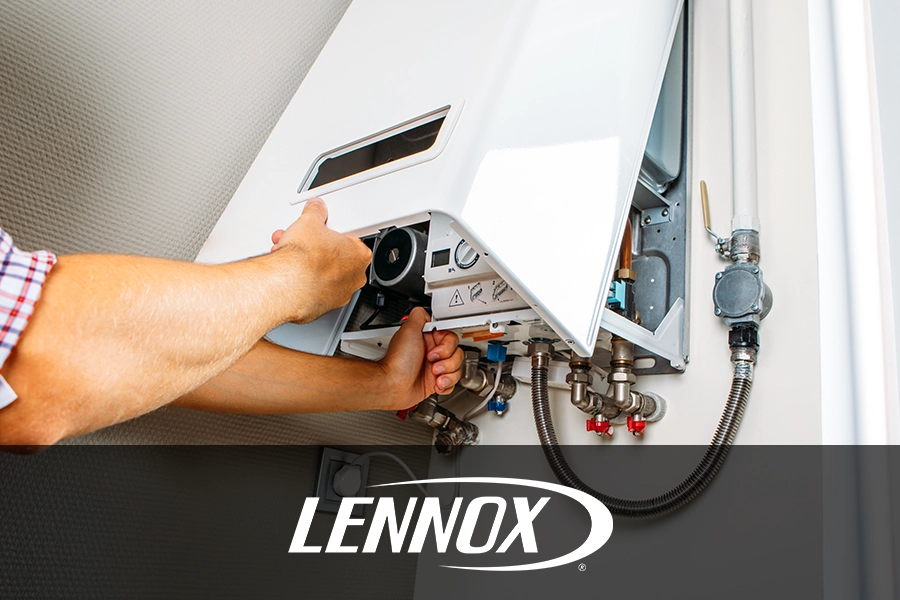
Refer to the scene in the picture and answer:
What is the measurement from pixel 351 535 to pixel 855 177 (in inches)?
40.8

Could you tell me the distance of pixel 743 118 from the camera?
1040 millimetres

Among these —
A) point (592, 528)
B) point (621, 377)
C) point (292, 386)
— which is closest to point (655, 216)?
point (621, 377)

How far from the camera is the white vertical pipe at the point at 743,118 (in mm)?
995

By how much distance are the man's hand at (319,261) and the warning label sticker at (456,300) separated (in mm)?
137

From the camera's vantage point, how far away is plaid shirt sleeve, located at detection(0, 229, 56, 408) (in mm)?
476

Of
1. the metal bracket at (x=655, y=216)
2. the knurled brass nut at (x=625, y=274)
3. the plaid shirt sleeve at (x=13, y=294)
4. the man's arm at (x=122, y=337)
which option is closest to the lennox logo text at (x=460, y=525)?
the knurled brass nut at (x=625, y=274)

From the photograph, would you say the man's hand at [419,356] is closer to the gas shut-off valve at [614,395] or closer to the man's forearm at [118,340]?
the gas shut-off valve at [614,395]

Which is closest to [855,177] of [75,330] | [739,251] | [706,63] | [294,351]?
[739,251]

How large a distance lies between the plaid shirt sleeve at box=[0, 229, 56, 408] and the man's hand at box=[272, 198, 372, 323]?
0.26 metres

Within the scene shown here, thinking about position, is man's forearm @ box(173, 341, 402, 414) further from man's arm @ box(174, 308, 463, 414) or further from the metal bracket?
the metal bracket

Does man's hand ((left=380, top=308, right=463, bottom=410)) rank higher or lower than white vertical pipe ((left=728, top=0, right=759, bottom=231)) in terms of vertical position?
lower

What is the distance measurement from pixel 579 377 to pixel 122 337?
26.8 inches

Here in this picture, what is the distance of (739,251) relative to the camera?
0.97 metres

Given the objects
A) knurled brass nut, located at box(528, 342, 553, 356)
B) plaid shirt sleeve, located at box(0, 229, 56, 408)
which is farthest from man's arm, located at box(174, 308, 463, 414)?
plaid shirt sleeve, located at box(0, 229, 56, 408)
